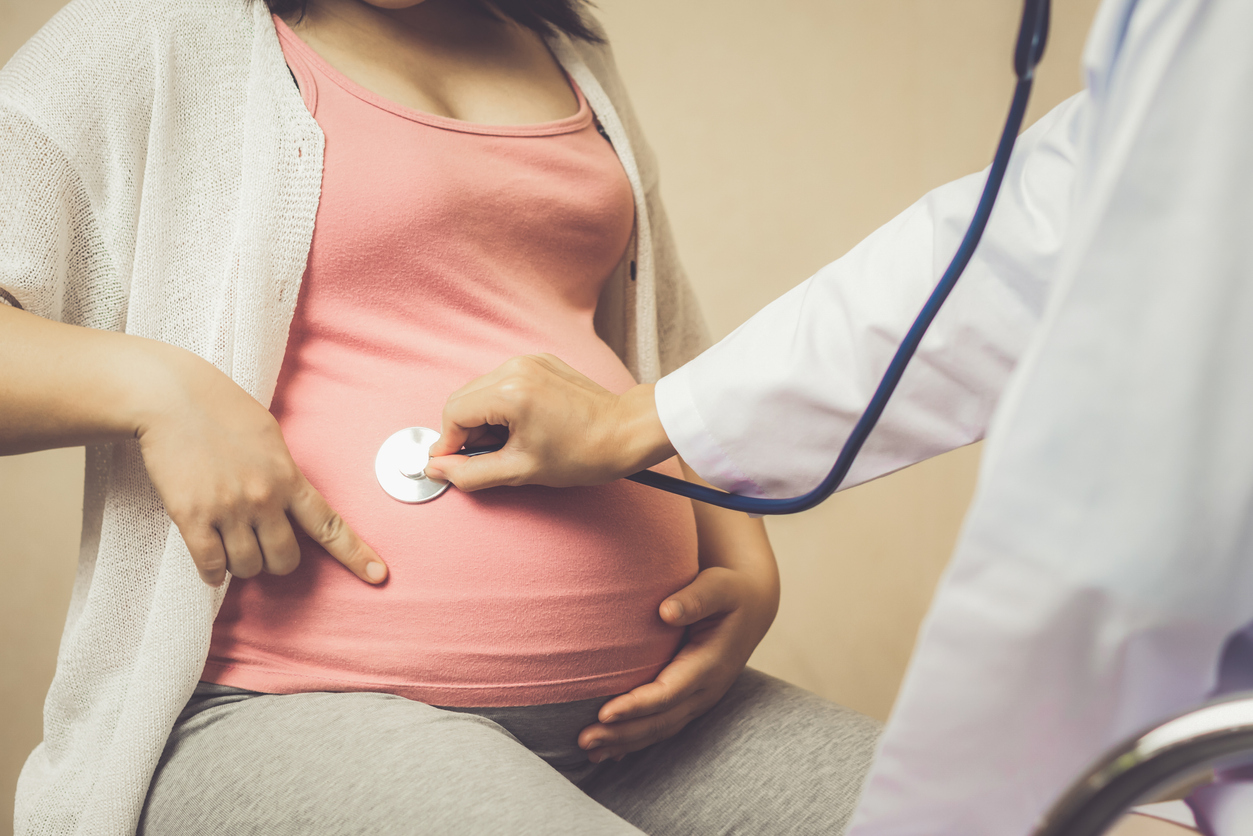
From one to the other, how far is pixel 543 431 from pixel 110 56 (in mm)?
392

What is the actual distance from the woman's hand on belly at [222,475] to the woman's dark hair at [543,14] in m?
0.51

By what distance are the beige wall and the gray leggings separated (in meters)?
1.05

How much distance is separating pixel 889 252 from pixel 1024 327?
0.10m

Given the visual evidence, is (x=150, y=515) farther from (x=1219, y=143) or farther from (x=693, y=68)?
(x=693, y=68)

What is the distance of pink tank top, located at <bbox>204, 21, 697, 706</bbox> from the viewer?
518 millimetres

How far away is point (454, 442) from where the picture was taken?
0.53m

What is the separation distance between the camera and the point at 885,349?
497 millimetres

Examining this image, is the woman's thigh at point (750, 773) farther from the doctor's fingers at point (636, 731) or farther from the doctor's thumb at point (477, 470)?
the doctor's thumb at point (477, 470)

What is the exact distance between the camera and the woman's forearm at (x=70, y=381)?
46 cm

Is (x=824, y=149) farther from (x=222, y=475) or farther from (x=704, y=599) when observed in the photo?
(x=222, y=475)

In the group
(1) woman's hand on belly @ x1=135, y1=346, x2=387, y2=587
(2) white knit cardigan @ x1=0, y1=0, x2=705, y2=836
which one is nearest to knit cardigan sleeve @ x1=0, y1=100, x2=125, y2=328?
(2) white knit cardigan @ x1=0, y1=0, x2=705, y2=836

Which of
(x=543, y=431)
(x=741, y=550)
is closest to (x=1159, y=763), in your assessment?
(x=543, y=431)

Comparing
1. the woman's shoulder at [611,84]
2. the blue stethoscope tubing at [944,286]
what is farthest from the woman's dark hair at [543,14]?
the blue stethoscope tubing at [944,286]

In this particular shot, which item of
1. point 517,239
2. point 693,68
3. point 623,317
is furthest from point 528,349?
point 693,68
